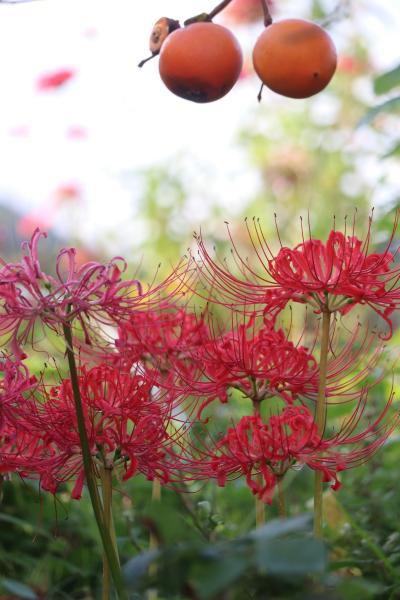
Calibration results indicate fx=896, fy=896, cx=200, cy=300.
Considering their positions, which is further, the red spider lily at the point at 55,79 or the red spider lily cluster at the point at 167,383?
the red spider lily at the point at 55,79

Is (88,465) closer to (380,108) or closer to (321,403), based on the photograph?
(321,403)

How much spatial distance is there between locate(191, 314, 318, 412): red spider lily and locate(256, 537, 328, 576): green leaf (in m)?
0.42

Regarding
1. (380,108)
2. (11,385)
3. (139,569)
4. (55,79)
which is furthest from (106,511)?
(55,79)

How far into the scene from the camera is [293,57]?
1066mm

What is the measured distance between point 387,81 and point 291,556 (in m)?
1.06

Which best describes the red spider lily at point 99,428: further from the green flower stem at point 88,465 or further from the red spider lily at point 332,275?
the red spider lily at point 332,275

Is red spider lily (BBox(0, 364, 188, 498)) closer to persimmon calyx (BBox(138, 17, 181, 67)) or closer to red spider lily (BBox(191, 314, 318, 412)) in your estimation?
red spider lily (BBox(191, 314, 318, 412))

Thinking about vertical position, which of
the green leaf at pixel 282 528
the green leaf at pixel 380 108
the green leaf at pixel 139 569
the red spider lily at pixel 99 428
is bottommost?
the green leaf at pixel 139 569

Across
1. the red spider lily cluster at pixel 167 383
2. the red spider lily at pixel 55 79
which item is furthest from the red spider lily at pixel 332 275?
the red spider lily at pixel 55 79

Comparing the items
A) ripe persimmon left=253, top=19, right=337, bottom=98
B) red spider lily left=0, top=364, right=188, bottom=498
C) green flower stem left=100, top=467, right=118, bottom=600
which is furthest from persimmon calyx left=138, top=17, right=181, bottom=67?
green flower stem left=100, top=467, right=118, bottom=600

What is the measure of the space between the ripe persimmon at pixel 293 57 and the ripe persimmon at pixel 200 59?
0.13ft

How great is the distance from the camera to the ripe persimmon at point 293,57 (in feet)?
3.51

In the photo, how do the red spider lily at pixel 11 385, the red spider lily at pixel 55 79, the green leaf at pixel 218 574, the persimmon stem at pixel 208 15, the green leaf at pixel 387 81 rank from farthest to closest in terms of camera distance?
the red spider lily at pixel 55 79 → the green leaf at pixel 387 81 → the persimmon stem at pixel 208 15 → the red spider lily at pixel 11 385 → the green leaf at pixel 218 574

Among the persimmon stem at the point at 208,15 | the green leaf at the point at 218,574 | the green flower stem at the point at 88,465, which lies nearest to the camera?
the green leaf at the point at 218,574
